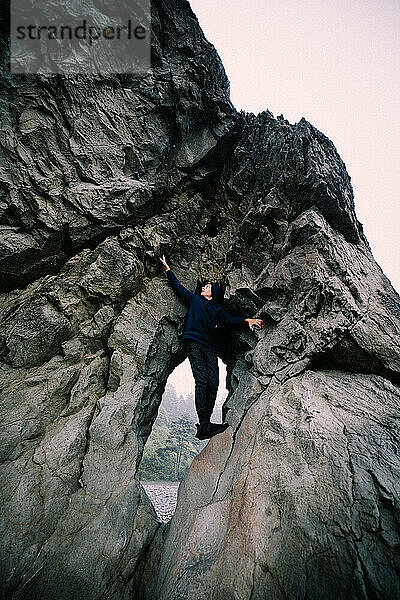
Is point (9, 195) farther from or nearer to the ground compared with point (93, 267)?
farther from the ground

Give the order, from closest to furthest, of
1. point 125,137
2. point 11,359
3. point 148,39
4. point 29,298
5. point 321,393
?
point 321,393
point 11,359
point 29,298
point 125,137
point 148,39

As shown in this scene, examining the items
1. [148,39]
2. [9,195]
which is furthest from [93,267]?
[148,39]

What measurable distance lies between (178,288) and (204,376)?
8.11 feet

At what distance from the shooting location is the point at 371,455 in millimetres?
3379

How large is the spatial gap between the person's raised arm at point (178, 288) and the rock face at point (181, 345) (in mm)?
254

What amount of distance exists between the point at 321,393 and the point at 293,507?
5.93 feet

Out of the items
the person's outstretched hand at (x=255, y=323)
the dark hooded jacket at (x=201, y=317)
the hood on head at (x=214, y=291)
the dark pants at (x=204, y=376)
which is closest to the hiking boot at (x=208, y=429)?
the dark pants at (x=204, y=376)

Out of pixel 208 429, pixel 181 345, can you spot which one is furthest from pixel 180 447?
pixel 208 429

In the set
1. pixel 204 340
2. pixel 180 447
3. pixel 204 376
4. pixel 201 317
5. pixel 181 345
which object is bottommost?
pixel 180 447

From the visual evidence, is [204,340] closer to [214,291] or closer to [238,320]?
[238,320]

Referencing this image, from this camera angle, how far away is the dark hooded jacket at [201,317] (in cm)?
638

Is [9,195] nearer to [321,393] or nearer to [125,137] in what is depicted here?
[125,137]

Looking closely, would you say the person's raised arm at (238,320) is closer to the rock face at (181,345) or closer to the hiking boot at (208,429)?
the rock face at (181,345)

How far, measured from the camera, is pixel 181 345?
6.91 metres
